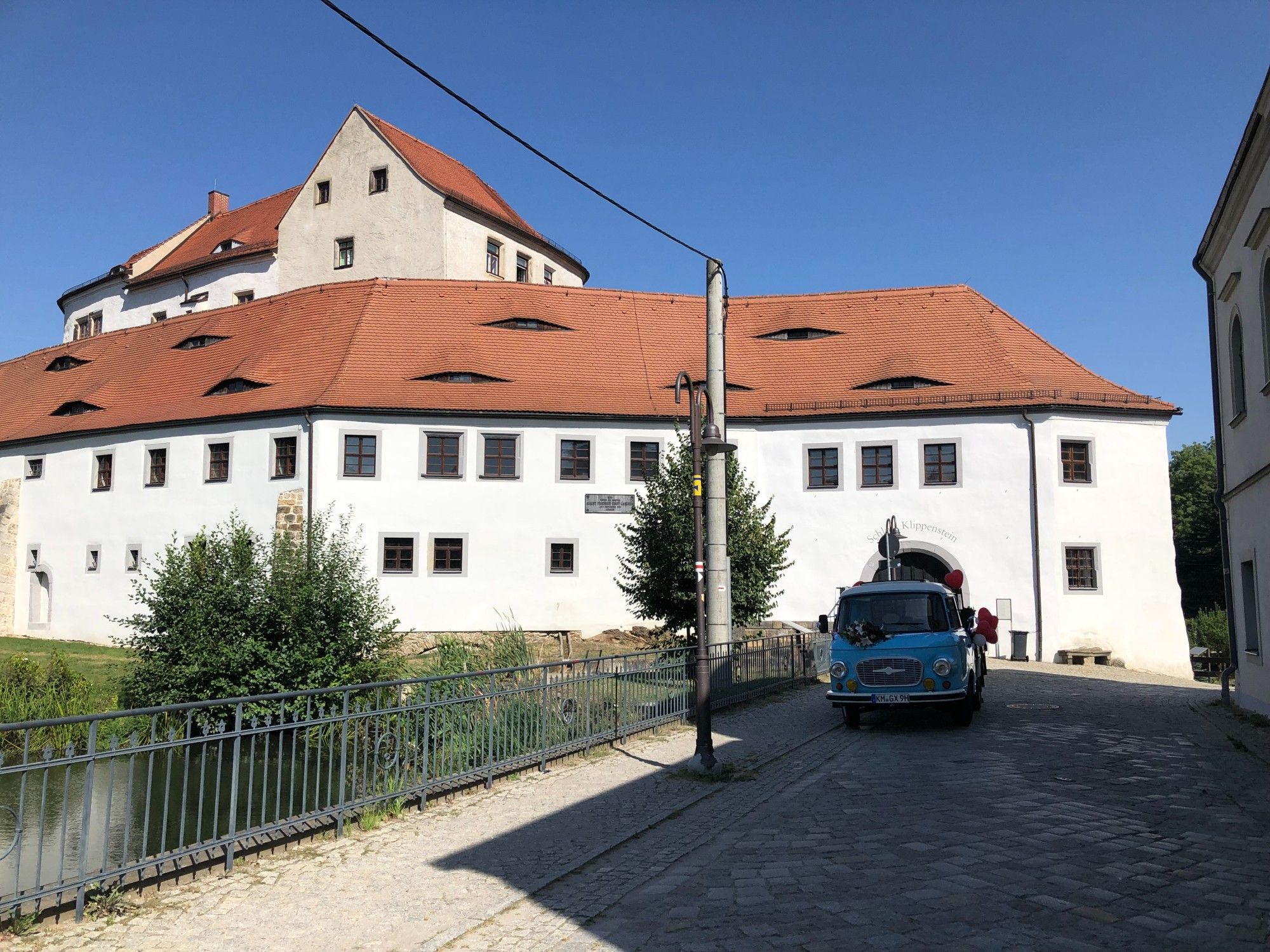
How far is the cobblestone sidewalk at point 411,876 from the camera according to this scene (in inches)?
233

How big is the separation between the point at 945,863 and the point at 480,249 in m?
38.8

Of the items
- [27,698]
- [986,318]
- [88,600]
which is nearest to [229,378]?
[88,600]

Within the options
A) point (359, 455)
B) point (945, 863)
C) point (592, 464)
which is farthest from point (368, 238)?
point (945, 863)

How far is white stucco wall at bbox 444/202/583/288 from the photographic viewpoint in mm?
41781

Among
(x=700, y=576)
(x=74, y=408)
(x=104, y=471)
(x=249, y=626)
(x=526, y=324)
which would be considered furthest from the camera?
(x=74, y=408)

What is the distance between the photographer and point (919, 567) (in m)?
30.9

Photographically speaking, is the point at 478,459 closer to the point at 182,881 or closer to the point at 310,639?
the point at 310,639

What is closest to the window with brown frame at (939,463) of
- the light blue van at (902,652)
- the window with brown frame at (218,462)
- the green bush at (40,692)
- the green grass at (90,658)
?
the light blue van at (902,652)

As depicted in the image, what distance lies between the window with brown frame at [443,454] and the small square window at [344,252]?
1470 centimetres

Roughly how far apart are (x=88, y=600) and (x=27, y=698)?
1754cm

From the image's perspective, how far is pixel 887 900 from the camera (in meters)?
6.27

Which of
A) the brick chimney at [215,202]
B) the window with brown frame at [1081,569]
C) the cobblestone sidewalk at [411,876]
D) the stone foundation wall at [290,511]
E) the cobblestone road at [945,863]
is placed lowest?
the cobblestone sidewalk at [411,876]

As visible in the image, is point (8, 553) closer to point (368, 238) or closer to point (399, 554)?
point (399, 554)

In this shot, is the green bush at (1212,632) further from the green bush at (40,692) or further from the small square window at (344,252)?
the green bush at (40,692)
